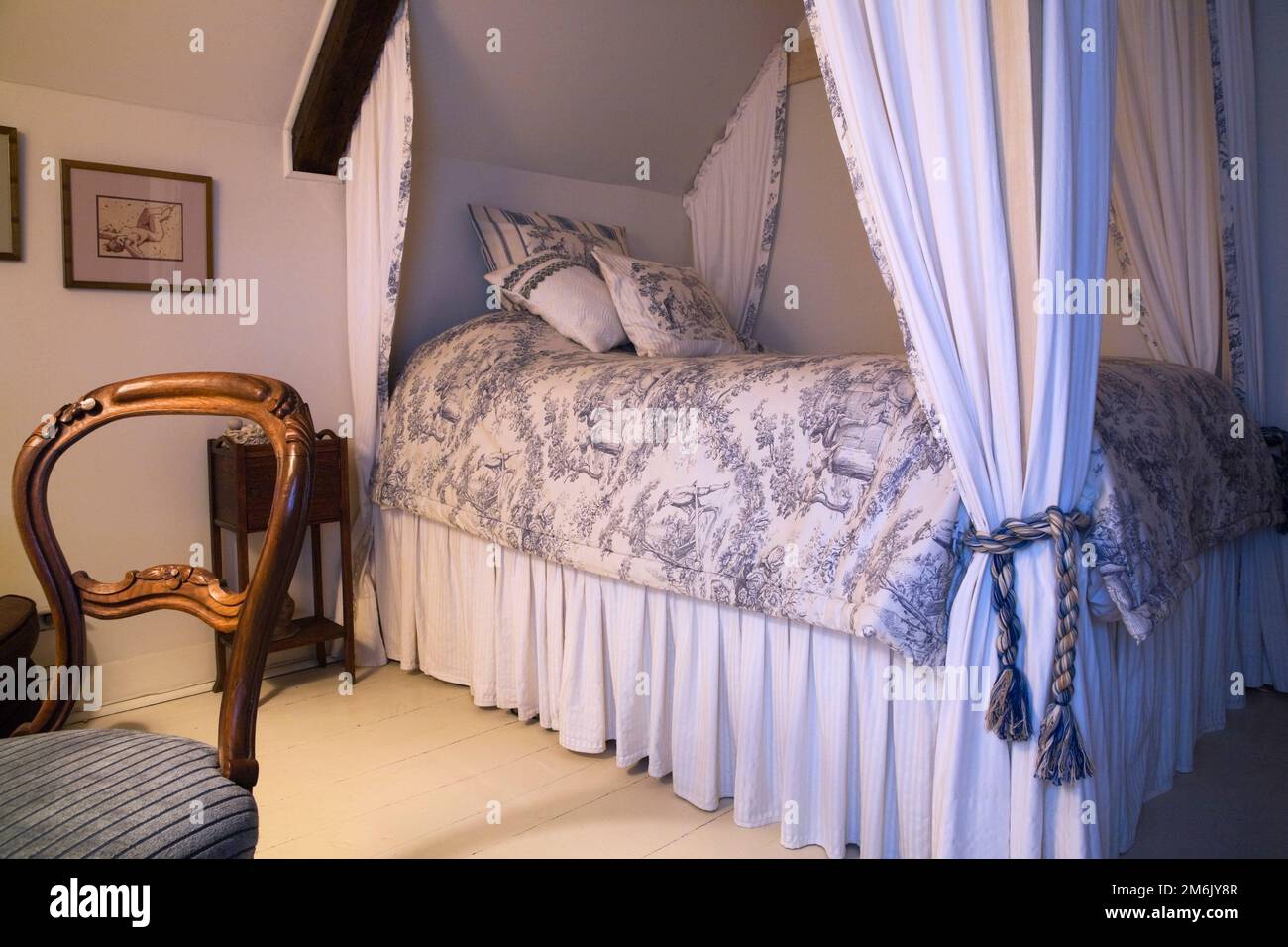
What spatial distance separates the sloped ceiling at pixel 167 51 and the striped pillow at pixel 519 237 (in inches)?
30.0

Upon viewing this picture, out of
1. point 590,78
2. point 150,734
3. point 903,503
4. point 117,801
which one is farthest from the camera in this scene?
point 590,78

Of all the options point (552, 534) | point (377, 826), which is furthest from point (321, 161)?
point (377, 826)

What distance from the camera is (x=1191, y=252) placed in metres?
2.70

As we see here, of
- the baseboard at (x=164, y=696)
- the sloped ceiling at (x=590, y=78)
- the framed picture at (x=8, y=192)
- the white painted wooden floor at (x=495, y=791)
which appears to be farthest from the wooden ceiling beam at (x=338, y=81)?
the white painted wooden floor at (x=495, y=791)

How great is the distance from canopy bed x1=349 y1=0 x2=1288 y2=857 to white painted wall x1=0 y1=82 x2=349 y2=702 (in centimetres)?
24

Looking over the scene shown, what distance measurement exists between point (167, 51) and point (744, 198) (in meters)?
2.33

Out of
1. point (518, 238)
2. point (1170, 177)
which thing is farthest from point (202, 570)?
point (1170, 177)

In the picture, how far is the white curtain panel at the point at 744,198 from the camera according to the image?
13.1ft

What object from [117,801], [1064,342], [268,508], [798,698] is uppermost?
[1064,342]

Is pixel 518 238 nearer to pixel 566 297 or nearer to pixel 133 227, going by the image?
pixel 566 297

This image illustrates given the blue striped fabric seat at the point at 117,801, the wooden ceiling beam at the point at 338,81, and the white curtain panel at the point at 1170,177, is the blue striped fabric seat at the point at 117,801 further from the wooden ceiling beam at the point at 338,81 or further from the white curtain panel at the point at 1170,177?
the white curtain panel at the point at 1170,177

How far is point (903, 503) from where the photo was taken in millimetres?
1685
